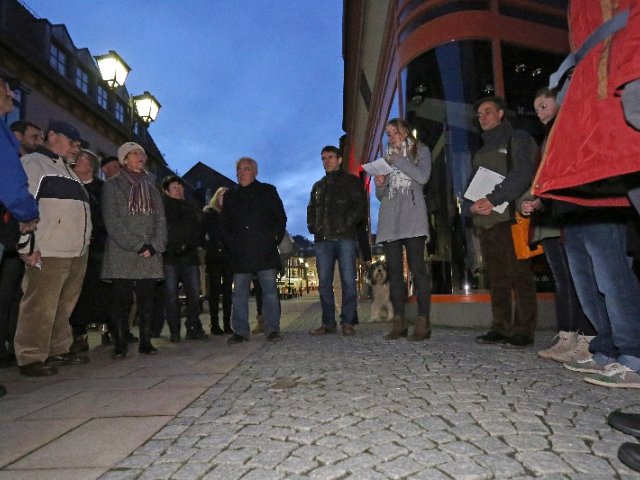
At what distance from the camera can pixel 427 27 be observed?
6.02m

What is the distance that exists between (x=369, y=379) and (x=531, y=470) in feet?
4.23

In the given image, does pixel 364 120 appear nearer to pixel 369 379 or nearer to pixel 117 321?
pixel 117 321

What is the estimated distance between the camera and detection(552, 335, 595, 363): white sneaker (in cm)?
297

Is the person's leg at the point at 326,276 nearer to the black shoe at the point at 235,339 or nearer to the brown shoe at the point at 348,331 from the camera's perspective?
the brown shoe at the point at 348,331

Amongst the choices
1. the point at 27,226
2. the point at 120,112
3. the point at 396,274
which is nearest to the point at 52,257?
the point at 27,226

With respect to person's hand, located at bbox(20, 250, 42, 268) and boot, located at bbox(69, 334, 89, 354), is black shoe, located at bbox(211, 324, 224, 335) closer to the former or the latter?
boot, located at bbox(69, 334, 89, 354)

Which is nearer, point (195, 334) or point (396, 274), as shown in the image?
point (396, 274)

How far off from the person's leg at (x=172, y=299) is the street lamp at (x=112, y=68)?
5436 millimetres

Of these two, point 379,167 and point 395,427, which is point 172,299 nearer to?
point 379,167

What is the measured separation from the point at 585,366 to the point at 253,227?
3252mm

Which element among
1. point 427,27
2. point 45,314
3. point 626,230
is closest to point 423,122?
point 427,27

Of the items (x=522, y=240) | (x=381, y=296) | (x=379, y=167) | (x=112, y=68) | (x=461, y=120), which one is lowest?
(x=381, y=296)

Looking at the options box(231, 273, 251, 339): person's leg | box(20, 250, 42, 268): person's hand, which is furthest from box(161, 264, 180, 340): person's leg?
box(20, 250, 42, 268): person's hand

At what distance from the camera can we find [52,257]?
351 cm
